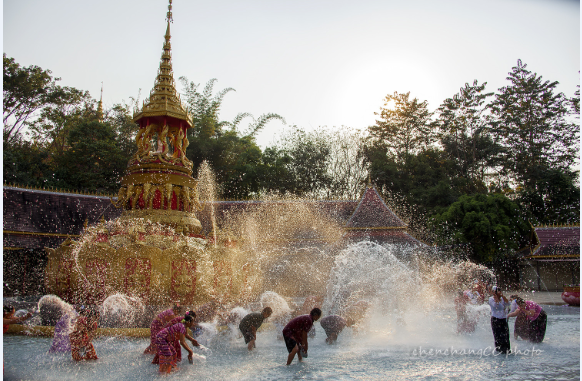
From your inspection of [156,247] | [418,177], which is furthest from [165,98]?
[418,177]

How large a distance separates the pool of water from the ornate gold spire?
573cm

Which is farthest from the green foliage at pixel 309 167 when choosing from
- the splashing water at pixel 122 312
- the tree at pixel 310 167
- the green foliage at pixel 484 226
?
the splashing water at pixel 122 312

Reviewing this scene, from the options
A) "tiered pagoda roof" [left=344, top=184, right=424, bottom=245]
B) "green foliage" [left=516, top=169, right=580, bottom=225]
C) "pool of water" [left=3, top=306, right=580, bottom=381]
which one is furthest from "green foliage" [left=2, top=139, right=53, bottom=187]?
"green foliage" [left=516, top=169, right=580, bottom=225]

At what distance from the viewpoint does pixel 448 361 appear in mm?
6305

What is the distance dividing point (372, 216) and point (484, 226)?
5.79m

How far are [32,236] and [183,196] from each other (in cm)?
743

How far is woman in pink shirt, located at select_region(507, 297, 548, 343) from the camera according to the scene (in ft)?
24.4

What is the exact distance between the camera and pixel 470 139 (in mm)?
31781

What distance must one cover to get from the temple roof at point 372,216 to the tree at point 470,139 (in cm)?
1496

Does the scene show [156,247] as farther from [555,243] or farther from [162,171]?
[555,243]

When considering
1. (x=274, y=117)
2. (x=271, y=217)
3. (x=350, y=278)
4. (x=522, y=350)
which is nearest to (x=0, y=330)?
(x=522, y=350)

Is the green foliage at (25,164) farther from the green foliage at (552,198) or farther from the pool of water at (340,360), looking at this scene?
the green foliage at (552,198)

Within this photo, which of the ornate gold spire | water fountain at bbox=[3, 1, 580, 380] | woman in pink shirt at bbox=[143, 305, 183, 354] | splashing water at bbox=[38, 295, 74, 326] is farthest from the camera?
the ornate gold spire

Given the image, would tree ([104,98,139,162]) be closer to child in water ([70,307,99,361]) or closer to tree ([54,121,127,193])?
tree ([54,121,127,193])
